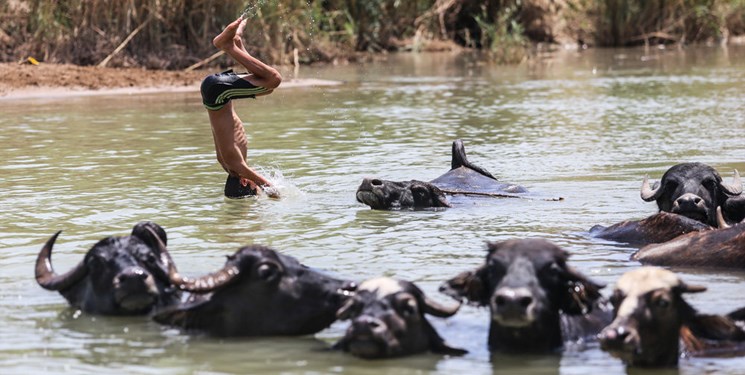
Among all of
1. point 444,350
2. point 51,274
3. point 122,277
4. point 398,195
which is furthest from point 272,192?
point 444,350

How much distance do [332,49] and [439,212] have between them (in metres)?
20.2

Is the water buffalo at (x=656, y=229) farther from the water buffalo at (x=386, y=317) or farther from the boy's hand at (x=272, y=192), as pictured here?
the boy's hand at (x=272, y=192)

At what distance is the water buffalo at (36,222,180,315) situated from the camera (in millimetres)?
6438

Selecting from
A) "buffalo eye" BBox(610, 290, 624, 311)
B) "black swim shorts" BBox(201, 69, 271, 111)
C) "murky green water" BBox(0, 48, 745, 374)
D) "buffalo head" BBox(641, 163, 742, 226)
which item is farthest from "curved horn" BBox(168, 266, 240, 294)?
"black swim shorts" BBox(201, 69, 271, 111)

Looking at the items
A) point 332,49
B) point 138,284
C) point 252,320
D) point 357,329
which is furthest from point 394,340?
point 332,49

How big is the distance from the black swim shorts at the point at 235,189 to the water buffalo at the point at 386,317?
556cm

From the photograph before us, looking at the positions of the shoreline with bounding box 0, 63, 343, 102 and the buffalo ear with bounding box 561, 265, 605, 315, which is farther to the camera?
the shoreline with bounding box 0, 63, 343, 102

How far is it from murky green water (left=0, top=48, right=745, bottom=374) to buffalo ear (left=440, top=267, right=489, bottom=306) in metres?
0.28

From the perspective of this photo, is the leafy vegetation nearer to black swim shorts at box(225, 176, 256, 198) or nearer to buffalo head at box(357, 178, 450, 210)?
black swim shorts at box(225, 176, 256, 198)

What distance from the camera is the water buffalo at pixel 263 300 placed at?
6.12 metres

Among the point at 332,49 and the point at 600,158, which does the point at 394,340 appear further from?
the point at 332,49

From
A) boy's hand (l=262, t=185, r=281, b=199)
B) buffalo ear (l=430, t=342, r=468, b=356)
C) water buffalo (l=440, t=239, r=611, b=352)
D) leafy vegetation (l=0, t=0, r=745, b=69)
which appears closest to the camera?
water buffalo (l=440, t=239, r=611, b=352)

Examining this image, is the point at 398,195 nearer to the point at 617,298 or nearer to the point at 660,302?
the point at 617,298

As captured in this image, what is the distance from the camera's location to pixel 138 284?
6.43m
